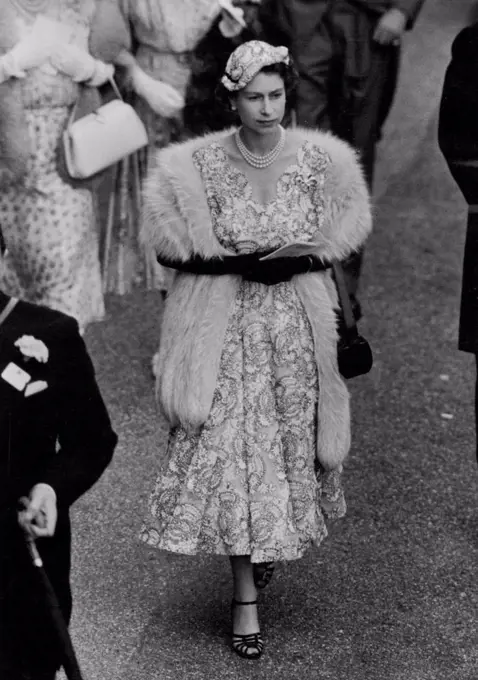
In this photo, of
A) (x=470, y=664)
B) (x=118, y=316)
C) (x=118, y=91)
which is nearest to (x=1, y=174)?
(x=118, y=91)

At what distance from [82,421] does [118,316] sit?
4250 mm

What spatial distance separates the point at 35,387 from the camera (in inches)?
118

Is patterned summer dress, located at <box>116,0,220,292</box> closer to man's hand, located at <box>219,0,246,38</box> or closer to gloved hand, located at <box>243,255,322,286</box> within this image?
man's hand, located at <box>219,0,246,38</box>

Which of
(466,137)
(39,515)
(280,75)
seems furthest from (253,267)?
(39,515)

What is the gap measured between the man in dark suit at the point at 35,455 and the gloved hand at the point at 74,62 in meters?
3.08

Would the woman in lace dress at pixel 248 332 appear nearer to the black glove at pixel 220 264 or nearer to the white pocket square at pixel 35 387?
the black glove at pixel 220 264

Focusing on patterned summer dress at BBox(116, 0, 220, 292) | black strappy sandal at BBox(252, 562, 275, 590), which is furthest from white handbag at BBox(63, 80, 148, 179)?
black strappy sandal at BBox(252, 562, 275, 590)

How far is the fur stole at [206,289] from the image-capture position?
4.23m

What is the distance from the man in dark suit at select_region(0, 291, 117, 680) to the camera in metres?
2.98

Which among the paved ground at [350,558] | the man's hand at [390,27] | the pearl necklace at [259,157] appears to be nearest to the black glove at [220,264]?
the pearl necklace at [259,157]

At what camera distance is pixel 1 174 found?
6145mm

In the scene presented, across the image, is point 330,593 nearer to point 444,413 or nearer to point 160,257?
point 160,257

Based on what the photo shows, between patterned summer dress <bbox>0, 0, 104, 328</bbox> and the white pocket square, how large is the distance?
10.2 ft

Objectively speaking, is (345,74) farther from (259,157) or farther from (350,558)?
(350,558)
